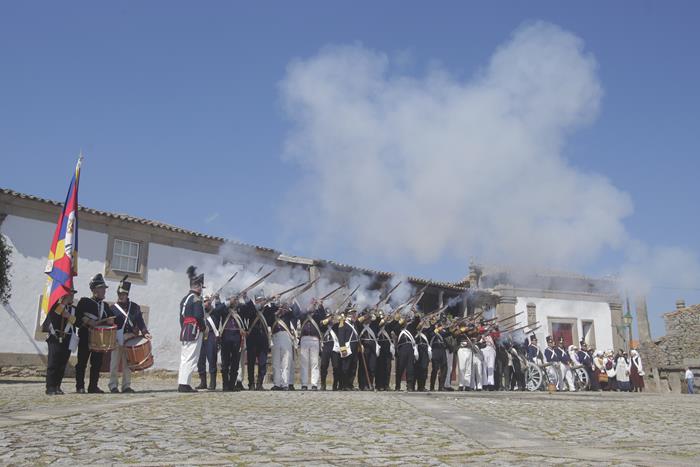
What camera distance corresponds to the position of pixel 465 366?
49.1 ft

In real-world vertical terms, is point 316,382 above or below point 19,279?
below

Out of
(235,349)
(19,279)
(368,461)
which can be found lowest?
(368,461)

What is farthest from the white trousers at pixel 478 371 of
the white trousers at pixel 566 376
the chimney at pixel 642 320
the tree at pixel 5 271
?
the chimney at pixel 642 320

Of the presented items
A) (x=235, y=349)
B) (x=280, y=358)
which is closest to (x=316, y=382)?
(x=280, y=358)

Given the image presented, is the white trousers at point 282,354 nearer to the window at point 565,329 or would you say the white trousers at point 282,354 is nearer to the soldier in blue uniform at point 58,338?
the soldier in blue uniform at point 58,338

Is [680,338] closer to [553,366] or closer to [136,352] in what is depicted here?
[553,366]

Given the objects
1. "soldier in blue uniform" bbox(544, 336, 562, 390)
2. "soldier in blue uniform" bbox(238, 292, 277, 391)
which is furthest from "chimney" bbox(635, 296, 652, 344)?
"soldier in blue uniform" bbox(238, 292, 277, 391)

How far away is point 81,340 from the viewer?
9.32 metres

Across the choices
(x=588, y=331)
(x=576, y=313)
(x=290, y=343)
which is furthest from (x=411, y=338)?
(x=588, y=331)

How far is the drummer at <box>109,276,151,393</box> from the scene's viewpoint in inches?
380

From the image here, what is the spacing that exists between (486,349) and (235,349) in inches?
299

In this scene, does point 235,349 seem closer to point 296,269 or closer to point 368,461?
point 368,461

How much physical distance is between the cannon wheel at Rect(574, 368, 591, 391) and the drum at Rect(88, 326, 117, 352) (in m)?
14.4

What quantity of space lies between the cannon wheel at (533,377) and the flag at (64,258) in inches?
488
